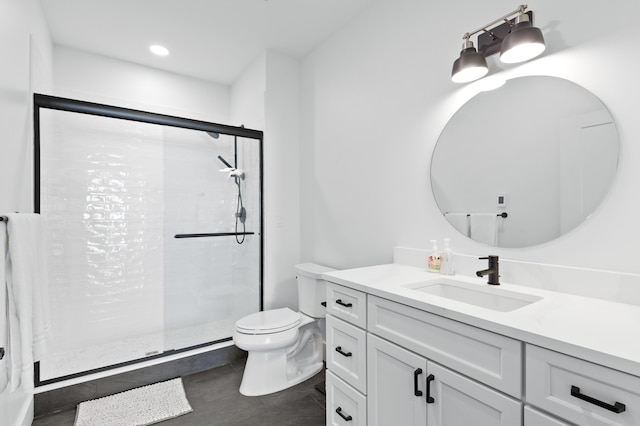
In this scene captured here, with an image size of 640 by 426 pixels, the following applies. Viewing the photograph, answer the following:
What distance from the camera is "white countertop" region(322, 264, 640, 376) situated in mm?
700

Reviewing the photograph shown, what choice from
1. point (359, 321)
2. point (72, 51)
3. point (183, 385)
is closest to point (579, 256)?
point (359, 321)

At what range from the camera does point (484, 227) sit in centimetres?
150

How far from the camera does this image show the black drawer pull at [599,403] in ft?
2.17

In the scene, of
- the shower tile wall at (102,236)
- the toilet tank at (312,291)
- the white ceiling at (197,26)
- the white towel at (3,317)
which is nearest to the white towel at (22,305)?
the white towel at (3,317)

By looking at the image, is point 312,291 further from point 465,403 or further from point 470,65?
point 470,65

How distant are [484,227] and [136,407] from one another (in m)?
2.29

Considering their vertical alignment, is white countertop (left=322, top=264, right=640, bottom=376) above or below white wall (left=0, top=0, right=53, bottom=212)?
below

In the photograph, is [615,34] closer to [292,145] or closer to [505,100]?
[505,100]

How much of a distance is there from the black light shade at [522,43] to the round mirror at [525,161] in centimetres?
11

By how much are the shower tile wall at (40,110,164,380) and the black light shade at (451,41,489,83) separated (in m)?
2.38

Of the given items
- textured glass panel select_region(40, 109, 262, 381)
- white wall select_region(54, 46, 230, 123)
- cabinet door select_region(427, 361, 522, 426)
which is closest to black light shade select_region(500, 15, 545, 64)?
cabinet door select_region(427, 361, 522, 426)

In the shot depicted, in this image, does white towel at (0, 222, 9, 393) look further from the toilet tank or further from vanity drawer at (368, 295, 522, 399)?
the toilet tank

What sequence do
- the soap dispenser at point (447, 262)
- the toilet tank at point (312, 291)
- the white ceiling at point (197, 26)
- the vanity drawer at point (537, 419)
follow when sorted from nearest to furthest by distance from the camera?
the vanity drawer at point (537, 419) < the soap dispenser at point (447, 262) < the white ceiling at point (197, 26) < the toilet tank at point (312, 291)

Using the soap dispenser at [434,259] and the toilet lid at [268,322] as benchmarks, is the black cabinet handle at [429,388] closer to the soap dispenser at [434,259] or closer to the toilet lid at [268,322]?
the soap dispenser at [434,259]
